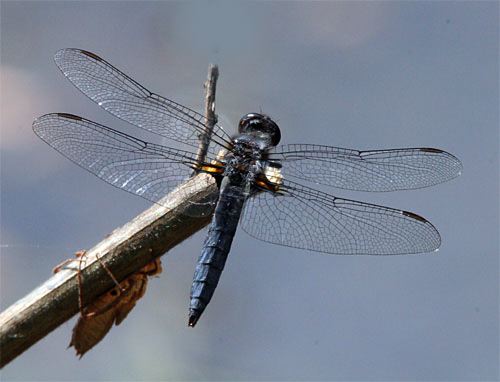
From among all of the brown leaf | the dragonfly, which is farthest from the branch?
the dragonfly

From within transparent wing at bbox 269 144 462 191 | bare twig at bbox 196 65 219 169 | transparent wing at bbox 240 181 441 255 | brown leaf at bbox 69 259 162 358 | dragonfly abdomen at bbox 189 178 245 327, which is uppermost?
transparent wing at bbox 269 144 462 191

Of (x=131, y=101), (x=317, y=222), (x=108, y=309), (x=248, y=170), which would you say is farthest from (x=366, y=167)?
(x=108, y=309)

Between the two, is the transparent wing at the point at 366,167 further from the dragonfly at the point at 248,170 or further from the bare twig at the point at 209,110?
the bare twig at the point at 209,110

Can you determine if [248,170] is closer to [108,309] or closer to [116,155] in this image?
[116,155]

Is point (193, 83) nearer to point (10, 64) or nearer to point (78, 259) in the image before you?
point (10, 64)

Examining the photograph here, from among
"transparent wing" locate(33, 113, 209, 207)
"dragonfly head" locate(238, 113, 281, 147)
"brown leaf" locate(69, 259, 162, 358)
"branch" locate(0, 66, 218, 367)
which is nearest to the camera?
"branch" locate(0, 66, 218, 367)

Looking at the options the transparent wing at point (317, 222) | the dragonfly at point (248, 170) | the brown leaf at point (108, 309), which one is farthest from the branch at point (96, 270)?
the transparent wing at point (317, 222)

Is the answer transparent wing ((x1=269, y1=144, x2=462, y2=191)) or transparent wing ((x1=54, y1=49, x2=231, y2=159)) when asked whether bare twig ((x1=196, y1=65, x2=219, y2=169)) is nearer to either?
transparent wing ((x1=54, y1=49, x2=231, y2=159))
